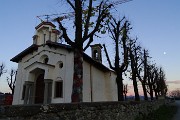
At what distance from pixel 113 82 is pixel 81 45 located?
18463 millimetres

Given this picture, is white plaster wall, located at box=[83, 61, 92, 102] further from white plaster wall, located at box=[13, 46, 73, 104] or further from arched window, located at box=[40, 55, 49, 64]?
arched window, located at box=[40, 55, 49, 64]

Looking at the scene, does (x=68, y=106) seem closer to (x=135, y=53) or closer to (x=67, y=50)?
(x=67, y=50)

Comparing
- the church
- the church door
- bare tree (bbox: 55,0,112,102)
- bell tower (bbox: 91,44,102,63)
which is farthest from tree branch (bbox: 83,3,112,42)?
bell tower (bbox: 91,44,102,63)

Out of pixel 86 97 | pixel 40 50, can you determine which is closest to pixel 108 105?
pixel 86 97

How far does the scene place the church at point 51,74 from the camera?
21.4 metres

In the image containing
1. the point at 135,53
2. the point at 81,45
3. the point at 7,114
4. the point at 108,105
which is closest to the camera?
the point at 7,114

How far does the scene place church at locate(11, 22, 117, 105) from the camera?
21422mm

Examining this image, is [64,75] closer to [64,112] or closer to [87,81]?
[87,81]

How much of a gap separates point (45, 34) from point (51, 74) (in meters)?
7.42

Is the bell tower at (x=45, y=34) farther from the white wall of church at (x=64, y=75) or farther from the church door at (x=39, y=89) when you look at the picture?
the church door at (x=39, y=89)

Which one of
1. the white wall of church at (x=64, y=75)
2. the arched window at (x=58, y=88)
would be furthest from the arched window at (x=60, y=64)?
the arched window at (x=58, y=88)

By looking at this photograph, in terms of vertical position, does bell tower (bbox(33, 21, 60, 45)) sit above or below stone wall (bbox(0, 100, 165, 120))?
above

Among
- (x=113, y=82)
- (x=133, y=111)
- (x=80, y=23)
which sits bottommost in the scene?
(x=133, y=111)

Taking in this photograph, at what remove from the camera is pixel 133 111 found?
12.1 metres
